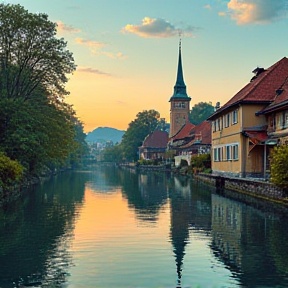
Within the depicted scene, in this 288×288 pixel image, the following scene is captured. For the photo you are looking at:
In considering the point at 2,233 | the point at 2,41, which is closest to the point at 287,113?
the point at 2,233

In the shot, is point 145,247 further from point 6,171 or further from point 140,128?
point 140,128

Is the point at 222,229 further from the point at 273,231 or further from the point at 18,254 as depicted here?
the point at 18,254

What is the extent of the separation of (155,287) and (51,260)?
3809mm

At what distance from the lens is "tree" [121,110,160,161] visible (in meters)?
122

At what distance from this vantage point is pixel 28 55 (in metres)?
36.5

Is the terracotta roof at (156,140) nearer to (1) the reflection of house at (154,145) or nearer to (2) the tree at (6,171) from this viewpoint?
(1) the reflection of house at (154,145)

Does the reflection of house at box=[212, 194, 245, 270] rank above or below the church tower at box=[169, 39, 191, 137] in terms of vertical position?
below

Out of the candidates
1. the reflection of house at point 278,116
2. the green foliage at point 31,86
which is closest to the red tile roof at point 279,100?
the reflection of house at point 278,116

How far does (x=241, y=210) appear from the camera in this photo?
2248cm

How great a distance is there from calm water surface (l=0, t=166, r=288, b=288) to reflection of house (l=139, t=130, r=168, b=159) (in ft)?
294

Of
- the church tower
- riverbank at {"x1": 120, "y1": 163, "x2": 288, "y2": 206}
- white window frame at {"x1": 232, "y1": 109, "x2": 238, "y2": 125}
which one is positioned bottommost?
riverbank at {"x1": 120, "y1": 163, "x2": 288, "y2": 206}

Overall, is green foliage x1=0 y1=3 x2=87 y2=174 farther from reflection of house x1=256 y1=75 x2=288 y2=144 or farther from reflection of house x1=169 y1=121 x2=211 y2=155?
reflection of house x1=169 y1=121 x2=211 y2=155

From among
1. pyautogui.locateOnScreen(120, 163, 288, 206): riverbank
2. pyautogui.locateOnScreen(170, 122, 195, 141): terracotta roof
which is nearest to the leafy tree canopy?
pyautogui.locateOnScreen(170, 122, 195, 141): terracotta roof

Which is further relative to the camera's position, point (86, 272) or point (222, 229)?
point (222, 229)
